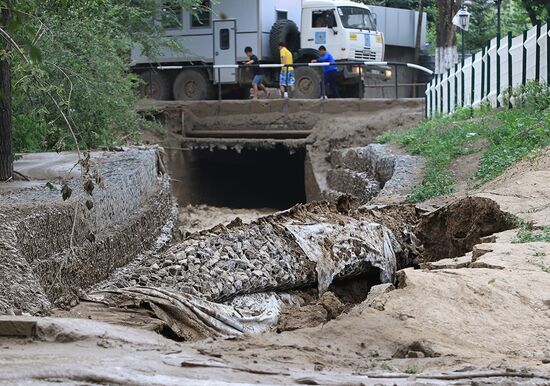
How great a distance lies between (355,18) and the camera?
33.4m

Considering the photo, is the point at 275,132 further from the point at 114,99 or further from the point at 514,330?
the point at 514,330

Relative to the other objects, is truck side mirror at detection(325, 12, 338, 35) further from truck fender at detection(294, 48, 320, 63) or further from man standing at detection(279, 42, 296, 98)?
man standing at detection(279, 42, 296, 98)

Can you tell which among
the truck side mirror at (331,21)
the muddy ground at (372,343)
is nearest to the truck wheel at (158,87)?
the truck side mirror at (331,21)

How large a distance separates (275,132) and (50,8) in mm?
17162

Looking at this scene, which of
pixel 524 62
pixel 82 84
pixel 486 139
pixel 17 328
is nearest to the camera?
pixel 17 328

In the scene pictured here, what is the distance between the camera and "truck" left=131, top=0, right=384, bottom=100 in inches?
1276

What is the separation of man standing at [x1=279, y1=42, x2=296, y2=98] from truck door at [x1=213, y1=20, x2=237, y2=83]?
142 cm

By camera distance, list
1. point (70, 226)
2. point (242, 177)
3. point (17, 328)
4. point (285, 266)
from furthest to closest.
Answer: point (242, 177)
point (70, 226)
point (285, 266)
point (17, 328)

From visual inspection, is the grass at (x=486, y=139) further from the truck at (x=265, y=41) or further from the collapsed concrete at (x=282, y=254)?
the truck at (x=265, y=41)

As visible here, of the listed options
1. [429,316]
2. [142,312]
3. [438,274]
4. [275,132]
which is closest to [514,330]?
[429,316]

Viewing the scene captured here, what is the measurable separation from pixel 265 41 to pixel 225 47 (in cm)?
117

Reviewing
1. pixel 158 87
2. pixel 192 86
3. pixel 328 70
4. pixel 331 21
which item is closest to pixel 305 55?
pixel 331 21

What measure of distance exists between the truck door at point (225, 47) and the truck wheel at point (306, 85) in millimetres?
1812

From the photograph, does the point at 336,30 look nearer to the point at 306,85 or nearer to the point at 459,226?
the point at 306,85
